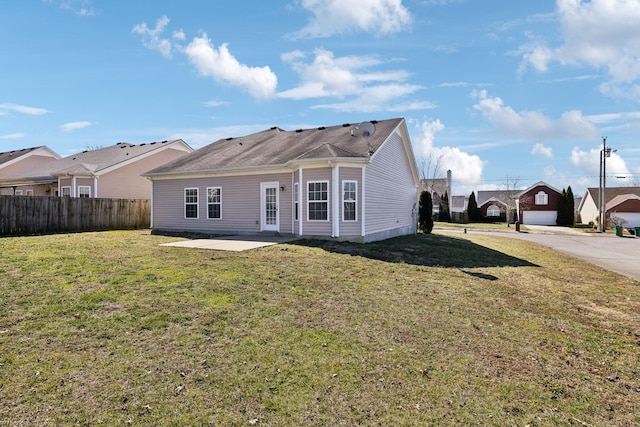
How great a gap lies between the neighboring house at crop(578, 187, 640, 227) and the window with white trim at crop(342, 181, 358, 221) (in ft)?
124

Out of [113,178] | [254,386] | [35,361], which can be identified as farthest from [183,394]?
[113,178]

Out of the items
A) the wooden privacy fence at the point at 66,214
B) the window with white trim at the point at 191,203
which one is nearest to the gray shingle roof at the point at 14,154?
the wooden privacy fence at the point at 66,214

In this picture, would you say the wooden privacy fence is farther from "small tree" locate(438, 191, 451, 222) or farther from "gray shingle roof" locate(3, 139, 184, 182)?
"small tree" locate(438, 191, 451, 222)

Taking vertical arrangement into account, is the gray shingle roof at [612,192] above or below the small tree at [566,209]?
above

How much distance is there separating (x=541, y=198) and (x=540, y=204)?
0.82 metres

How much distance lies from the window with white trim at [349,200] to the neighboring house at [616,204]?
3765 centimetres

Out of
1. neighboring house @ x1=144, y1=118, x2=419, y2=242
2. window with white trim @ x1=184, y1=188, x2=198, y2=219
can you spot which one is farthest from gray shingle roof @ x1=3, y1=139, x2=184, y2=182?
window with white trim @ x1=184, y1=188, x2=198, y2=219

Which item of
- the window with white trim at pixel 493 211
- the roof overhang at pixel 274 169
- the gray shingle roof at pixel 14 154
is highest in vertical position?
the gray shingle roof at pixel 14 154

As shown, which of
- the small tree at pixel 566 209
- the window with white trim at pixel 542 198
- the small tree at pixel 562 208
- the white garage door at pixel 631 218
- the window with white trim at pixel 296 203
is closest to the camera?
the window with white trim at pixel 296 203

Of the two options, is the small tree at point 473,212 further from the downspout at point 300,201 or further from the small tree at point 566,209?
the downspout at point 300,201

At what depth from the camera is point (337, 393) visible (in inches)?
131

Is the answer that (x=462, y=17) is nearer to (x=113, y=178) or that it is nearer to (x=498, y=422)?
(x=498, y=422)

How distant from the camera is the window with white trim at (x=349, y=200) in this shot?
13094 millimetres

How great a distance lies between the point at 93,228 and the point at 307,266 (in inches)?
587
